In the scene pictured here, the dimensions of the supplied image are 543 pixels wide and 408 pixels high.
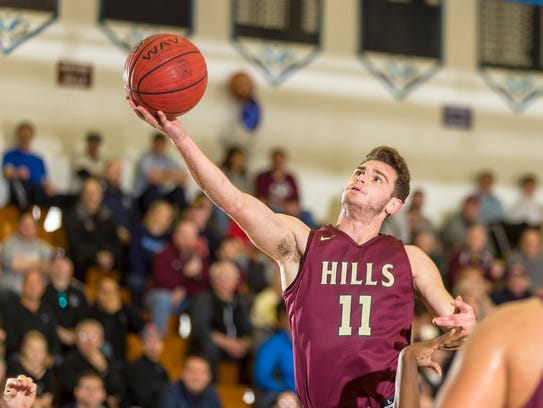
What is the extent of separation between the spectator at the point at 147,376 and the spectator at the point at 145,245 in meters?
1.65

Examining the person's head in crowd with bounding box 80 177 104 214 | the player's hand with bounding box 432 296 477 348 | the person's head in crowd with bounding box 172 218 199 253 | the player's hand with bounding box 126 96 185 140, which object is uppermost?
the player's hand with bounding box 126 96 185 140

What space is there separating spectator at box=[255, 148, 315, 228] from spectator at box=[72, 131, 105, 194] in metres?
2.21

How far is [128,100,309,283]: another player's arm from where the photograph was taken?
470 cm

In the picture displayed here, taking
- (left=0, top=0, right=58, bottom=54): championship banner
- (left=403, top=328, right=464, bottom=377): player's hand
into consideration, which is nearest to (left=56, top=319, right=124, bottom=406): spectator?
(left=0, top=0, right=58, bottom=54): championship banner

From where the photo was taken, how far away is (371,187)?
5180 millimetres

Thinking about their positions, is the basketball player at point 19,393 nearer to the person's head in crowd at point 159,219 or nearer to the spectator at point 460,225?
the person's head in crowd at point 159,219

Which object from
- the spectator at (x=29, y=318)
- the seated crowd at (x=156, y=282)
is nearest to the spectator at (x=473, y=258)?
the seated crowd at (x=156, y=282)

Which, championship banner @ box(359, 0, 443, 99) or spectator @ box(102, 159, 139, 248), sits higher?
championship banner @ box(359, 0, 443, 99)

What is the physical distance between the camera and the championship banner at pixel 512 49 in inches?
690

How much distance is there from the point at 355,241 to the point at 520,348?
2619 mm

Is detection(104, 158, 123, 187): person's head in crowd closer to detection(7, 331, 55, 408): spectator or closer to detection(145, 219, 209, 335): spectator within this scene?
detection(145, 219, 209, 335): spectator

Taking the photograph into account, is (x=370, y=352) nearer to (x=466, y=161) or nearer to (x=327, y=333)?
(x=327, y=333)

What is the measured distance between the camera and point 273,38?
1628cm

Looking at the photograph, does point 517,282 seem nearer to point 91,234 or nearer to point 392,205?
point 91,234
